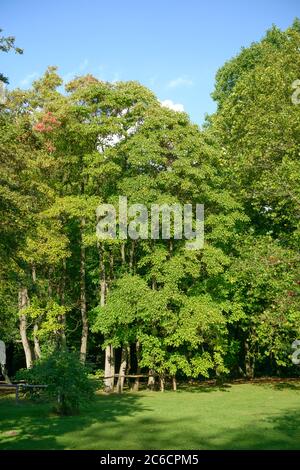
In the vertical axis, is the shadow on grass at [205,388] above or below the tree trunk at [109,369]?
below

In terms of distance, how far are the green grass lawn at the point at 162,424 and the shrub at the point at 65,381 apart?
603mm

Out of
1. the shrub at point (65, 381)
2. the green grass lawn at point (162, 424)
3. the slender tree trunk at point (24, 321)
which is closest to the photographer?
the green grass lawn at point (162, 424)

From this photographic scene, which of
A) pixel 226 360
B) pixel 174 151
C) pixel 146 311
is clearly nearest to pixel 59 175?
pixel 174 151

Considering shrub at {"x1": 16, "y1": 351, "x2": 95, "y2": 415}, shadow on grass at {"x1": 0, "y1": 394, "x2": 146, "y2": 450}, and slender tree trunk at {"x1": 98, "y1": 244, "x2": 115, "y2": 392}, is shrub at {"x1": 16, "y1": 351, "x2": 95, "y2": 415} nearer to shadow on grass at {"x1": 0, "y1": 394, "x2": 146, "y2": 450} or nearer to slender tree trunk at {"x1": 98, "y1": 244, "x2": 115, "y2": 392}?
shadow on grass at {"x1": 0, "y1": 394, "x2": 146, "y2": 450}

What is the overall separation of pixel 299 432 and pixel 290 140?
556 inches

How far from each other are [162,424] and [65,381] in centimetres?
422

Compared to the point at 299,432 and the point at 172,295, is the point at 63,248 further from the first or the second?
the point at 299,432

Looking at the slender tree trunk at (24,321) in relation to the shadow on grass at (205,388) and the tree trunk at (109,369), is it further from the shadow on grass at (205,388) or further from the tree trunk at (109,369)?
the shadow on grass at (205,388)

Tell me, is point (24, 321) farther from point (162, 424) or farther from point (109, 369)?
point (162, 424)

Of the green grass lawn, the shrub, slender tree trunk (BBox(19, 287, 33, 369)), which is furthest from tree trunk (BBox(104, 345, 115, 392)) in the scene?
the shrub

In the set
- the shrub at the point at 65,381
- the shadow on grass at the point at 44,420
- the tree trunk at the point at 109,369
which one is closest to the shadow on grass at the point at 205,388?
the tree trunk at the point at 109,369

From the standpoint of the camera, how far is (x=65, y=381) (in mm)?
18719

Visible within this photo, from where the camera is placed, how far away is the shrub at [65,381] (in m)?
18.8

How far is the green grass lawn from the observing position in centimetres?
1348
